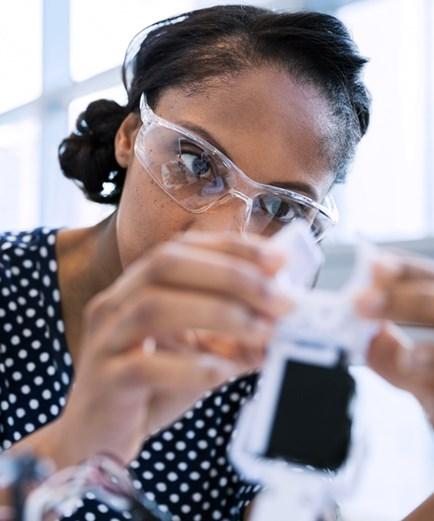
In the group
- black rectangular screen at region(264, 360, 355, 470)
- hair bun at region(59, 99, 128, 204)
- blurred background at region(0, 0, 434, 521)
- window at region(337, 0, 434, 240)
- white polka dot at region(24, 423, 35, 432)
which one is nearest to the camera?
black rectangular screen at region(264, 360, 355, 470)

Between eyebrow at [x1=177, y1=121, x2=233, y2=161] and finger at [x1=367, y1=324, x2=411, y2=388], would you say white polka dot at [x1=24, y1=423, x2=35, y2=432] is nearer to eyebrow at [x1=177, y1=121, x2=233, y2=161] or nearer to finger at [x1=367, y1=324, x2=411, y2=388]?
eyebrow at [x1=177, y1=121, x2=233, y2=161]

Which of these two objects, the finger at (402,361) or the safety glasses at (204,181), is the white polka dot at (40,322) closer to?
the safety glasses at (204,181)

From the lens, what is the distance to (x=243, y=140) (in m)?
0.91

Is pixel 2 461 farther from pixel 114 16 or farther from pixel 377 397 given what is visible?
pixel 114 16

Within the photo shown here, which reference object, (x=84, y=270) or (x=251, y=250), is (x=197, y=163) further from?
(x=251, y=250)

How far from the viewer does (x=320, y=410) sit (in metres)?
0.47

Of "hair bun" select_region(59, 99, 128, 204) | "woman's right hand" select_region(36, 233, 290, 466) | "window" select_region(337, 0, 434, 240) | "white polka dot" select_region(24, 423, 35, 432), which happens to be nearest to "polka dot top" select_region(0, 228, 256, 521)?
"white polka dot" select_region(24, 423, 35, 432)

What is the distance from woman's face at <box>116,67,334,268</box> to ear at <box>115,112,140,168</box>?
94 millimetres

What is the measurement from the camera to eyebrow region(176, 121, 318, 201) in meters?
0.91

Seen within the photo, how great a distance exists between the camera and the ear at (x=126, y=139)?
1083 millimetres

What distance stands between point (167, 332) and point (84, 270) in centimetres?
64

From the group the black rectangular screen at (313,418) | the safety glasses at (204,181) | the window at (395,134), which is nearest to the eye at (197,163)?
the safety glasses at (204,181)

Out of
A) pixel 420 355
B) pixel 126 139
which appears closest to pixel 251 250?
pixel 420 355

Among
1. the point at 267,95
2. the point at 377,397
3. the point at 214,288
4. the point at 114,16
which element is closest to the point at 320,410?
the point at 214,288
